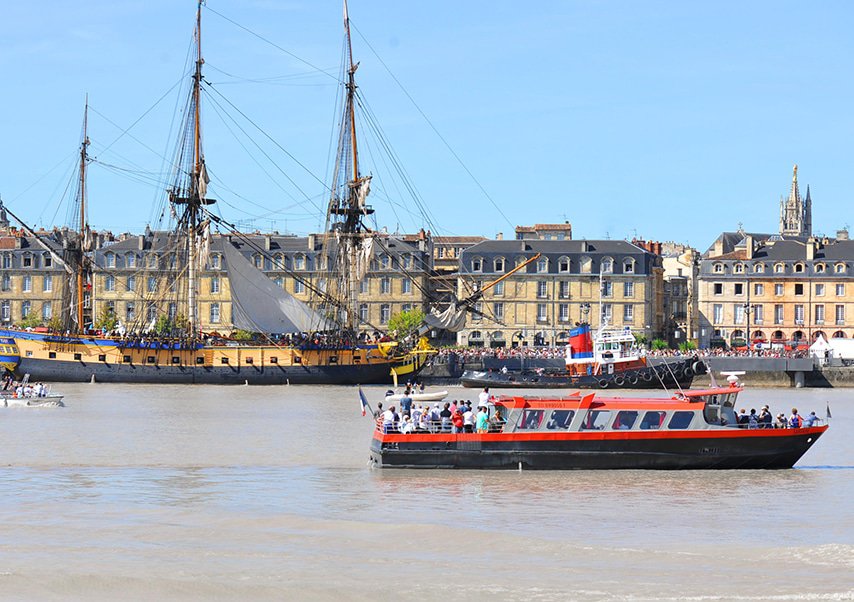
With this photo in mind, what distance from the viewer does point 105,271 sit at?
4267 inches

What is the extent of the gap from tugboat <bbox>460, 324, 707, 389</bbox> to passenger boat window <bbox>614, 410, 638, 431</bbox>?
45607 mm

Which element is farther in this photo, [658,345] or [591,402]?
[658,345]

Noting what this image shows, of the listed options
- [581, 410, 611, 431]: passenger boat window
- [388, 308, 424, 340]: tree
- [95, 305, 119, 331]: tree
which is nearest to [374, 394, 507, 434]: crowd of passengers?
[581, 410, 611, 431]: passenger boat window

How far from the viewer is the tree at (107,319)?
108 meters

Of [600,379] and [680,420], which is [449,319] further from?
[680,420]

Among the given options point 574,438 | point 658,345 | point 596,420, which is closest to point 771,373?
point 658,345

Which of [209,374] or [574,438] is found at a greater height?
[209,374]

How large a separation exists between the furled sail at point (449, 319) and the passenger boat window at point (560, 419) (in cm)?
4766

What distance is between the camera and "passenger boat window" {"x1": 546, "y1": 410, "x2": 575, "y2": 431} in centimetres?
3186

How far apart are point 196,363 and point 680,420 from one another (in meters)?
52.5

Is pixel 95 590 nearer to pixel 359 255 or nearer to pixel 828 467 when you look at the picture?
pixel 828 467

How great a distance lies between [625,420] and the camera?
32.1 m

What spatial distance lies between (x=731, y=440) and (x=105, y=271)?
272 ft

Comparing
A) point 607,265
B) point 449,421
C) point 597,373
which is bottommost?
point 449,421
